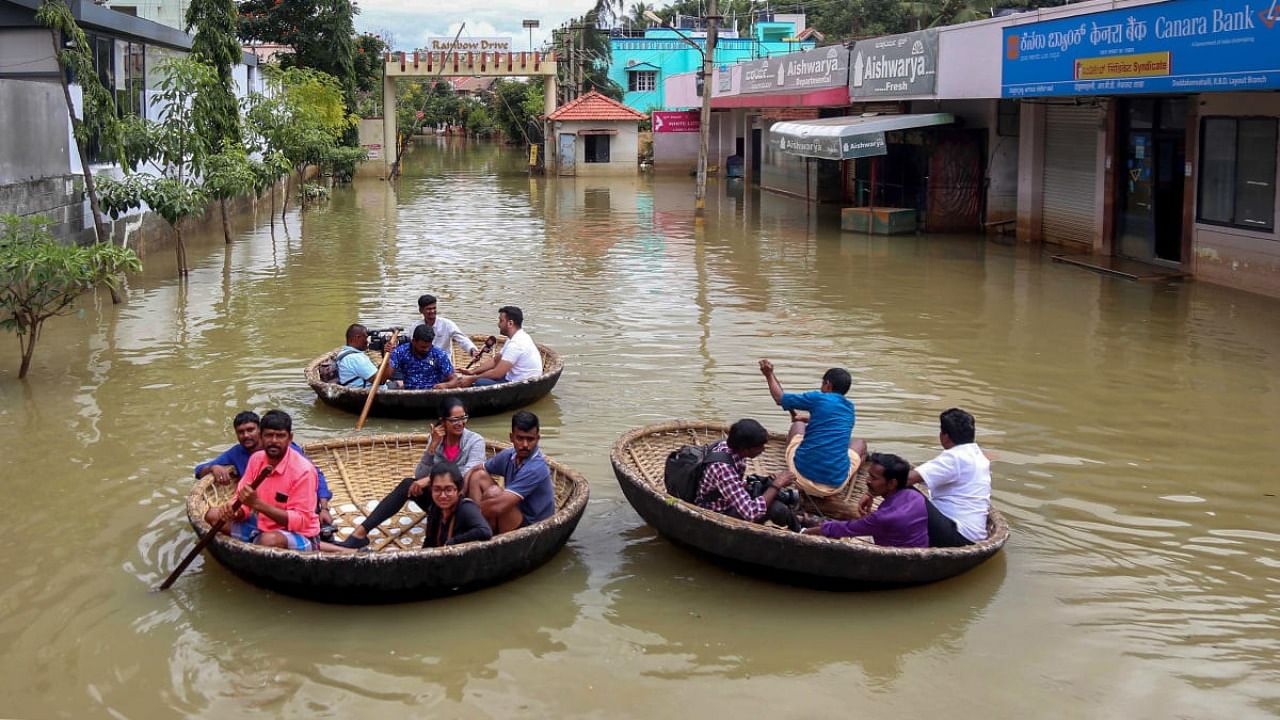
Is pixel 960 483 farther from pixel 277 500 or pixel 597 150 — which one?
pixel 597 150

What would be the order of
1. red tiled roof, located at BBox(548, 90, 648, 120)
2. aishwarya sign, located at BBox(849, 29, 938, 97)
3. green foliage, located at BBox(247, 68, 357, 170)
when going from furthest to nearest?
red tiled roof, located at BBox(548, 90, 648, 120) → green foliage, located at BBox(247, 68, 357, 170) → aishwarya sign, located at BBox(849, 29, 938, 97)

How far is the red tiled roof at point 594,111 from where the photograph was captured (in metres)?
46.2

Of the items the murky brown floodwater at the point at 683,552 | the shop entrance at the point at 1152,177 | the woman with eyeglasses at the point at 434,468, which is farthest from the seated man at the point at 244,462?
the shop entrance at the point at 1152,177

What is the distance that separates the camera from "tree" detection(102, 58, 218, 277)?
678 inches

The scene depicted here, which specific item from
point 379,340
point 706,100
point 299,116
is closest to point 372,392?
point 379,340

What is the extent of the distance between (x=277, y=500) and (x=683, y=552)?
97.3 inches

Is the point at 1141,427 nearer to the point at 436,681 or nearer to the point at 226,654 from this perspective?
the point at 436,681

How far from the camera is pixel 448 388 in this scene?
35.4 ft

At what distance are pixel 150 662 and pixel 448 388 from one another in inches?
185

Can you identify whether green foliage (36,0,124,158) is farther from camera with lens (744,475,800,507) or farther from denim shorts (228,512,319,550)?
camera with lens (744,475,800,507)

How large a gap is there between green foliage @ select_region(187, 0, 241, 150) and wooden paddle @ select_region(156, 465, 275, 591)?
1460cm

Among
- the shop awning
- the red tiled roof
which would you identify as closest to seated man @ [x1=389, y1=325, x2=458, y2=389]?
the shop awning

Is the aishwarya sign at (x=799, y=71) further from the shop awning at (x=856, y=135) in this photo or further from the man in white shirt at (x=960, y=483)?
the man in white shirt at (x=960, y=483)

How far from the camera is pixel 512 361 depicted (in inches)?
434
